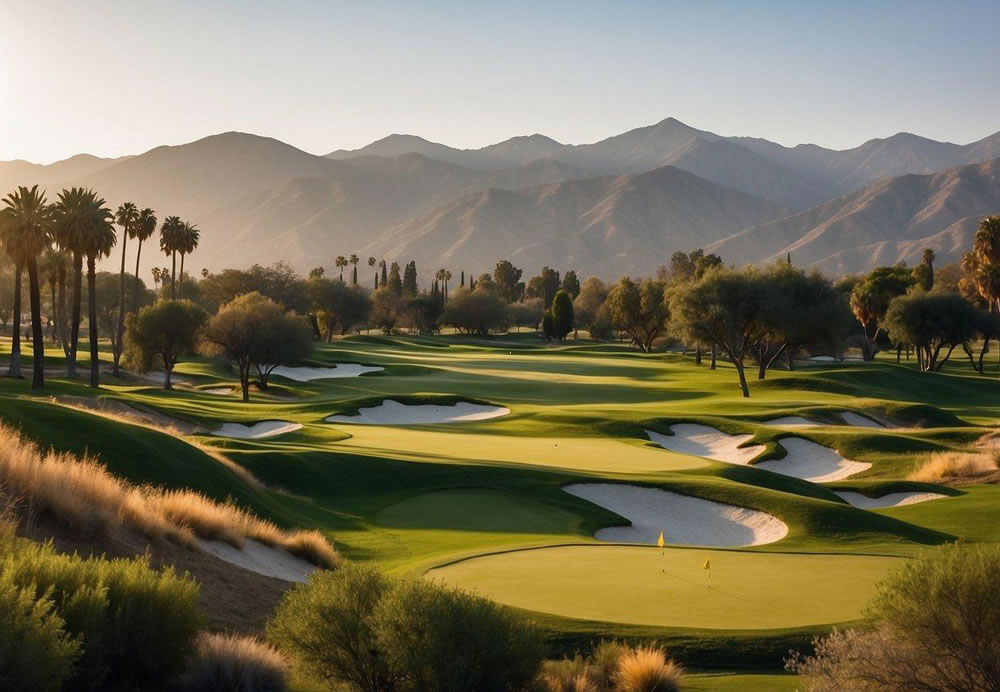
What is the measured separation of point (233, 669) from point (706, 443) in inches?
1402

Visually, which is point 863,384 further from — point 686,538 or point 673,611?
point 673,611

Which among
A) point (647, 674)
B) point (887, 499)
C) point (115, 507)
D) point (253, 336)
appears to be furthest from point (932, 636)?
point (253, 336)

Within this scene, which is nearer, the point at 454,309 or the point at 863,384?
the point at 863,384

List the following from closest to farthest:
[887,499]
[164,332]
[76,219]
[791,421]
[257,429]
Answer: [887,499] < [257,429] < [791,421] < [76,219] < [164,332]

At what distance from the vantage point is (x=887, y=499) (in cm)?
3231

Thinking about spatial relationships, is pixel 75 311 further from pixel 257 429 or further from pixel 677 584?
pixel 677 584

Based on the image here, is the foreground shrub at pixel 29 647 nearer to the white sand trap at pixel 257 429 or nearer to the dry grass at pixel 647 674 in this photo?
the dry grass at pixel 647 674

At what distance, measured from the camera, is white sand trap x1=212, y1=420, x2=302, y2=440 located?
139 feet

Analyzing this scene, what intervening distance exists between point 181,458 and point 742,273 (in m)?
51.4

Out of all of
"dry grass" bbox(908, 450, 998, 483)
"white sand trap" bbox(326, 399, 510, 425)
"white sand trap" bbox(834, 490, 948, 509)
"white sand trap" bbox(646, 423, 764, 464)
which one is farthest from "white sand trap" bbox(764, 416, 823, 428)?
"white sand trap" bbox(834, 490, 948, 509)

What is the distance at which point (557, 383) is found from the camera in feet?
225

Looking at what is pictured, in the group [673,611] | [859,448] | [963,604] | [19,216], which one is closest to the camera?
[963,604]

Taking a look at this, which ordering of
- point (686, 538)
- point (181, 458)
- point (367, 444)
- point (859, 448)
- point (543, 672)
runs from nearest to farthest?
1. point (543, 672)
2. point (181, 458)
3. point (686, 538)
4. point (367, 444)
5. point (859, 448)

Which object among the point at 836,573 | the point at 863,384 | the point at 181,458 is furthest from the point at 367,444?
the point at 863,384
